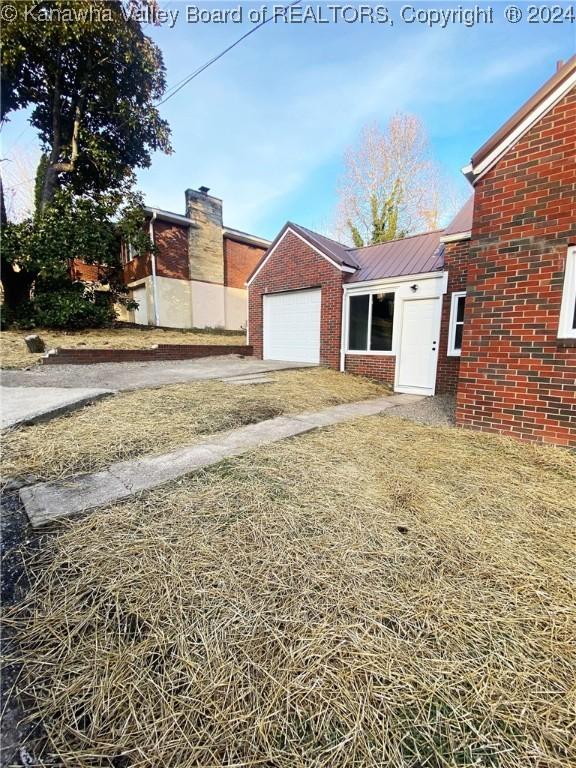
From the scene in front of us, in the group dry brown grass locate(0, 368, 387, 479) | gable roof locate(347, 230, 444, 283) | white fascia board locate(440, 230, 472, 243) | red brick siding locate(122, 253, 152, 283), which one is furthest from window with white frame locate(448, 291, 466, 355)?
red brick siding locate(122, 253, 152, 283)

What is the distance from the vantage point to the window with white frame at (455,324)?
671 centimetres

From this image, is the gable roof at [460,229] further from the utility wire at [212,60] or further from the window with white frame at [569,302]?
the utility wire at [212,60]

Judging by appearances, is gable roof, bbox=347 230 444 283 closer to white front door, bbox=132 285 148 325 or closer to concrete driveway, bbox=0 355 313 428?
concrete driveway, bbox=0 355 313 428

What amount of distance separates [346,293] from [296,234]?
8.73ft

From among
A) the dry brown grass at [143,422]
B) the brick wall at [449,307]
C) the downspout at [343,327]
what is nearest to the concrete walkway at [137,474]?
the dry brown grass at [143,422]

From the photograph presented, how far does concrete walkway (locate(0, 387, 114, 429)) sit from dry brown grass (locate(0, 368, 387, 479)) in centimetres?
12

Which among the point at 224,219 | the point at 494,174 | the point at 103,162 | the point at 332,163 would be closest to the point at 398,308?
the point at 494,174

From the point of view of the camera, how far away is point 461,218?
698cm

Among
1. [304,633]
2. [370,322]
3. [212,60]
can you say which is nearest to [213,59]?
[212,60]

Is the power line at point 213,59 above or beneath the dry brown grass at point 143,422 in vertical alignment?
above

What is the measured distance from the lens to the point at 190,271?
15.7 meters

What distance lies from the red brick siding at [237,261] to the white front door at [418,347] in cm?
1144

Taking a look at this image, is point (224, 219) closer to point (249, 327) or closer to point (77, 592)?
point (249, 327)

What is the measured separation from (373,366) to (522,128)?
17.2 ft
